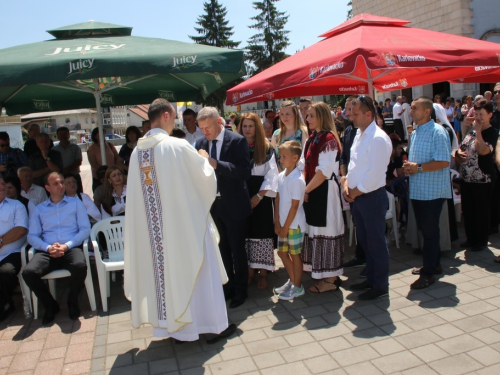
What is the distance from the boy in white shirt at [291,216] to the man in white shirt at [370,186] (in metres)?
0.48

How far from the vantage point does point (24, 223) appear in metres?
4.88

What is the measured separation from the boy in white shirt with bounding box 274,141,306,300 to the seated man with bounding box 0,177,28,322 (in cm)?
271

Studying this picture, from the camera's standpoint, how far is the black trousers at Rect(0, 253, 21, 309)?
4.57 m

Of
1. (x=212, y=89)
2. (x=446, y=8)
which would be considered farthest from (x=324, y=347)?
(x=446, y=8)

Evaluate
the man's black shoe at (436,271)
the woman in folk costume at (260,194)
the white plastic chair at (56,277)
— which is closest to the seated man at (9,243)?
the white plastic chair at (56,277)

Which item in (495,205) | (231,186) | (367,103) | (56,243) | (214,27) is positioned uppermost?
(214,27)

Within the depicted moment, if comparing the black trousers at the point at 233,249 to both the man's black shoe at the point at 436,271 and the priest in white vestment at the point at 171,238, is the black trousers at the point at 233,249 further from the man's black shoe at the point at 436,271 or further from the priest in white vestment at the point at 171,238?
the man's black shoe at the point at 436,271

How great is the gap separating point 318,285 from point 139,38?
3.89 meters

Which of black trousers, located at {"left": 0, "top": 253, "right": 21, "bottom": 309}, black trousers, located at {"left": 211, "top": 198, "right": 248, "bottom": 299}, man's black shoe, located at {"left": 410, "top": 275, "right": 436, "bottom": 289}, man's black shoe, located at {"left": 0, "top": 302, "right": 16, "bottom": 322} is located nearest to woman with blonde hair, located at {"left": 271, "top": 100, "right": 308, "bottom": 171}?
black trousers, located at {"left": 211, "top": 198, "right": 248, "bottom": 299}

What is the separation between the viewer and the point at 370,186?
401 cm

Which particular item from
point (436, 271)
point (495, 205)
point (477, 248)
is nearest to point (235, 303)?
point (436, 271)

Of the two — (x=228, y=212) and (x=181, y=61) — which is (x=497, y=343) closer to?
(x=228, y=212)

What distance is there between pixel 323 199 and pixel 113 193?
265 cm

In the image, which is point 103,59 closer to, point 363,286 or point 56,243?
point 56,243
